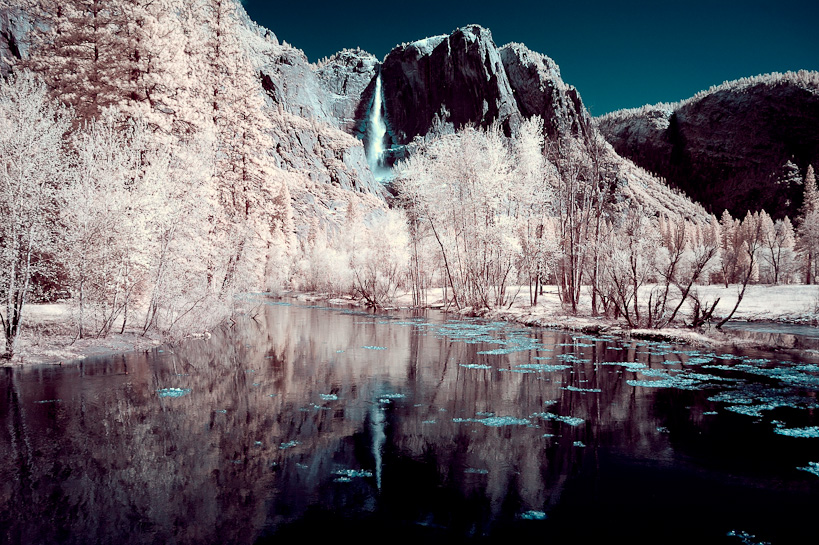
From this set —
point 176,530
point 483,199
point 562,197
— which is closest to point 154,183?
point 176,530

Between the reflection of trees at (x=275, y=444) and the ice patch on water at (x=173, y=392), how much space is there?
0.20 metres

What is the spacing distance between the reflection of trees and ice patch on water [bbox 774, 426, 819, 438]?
187cm

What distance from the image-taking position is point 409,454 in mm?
6672

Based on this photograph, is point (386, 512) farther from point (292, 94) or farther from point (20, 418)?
point (292, 94)

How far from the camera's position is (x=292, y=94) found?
591ft

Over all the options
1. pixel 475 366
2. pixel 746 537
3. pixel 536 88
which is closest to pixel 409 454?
pixel 746 537

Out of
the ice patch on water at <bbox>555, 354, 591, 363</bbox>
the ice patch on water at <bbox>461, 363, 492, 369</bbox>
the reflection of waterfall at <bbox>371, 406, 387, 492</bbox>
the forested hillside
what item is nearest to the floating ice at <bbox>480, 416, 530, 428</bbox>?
the reflection of waterfall at <bbox>371, 406, 387, 492</bbox>

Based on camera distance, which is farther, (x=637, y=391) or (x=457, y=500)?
(x=637, y=391)

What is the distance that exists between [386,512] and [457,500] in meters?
0.83

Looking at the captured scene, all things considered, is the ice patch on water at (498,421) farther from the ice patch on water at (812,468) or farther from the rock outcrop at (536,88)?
the rock outcrop at (536,88)

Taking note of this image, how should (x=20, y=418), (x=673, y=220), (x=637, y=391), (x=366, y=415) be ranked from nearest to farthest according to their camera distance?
(x=20, y=418) → (x=366, y=415) → (x=637, y=391) → (x=673, y=220)

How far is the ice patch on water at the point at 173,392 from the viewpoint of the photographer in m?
9.81

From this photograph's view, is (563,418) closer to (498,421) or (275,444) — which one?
(498,421)

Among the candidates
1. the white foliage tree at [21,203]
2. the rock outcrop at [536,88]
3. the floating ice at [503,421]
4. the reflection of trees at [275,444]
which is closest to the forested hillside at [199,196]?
the white foliage tree at [21,203]
